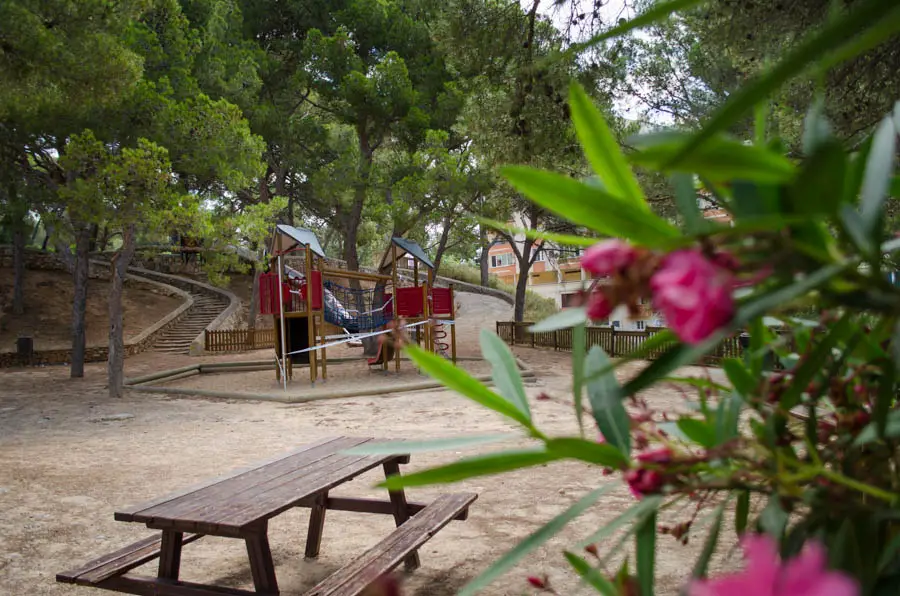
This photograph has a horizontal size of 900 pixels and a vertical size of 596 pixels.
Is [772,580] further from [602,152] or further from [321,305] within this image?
[321,305]

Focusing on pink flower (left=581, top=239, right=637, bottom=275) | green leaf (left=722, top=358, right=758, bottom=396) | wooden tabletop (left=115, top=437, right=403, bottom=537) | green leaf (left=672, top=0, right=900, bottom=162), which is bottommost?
wooden tabletop (left=115, top=437, right=403, bottom=537)

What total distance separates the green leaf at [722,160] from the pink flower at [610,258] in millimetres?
44

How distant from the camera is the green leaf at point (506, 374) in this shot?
581 millimetres

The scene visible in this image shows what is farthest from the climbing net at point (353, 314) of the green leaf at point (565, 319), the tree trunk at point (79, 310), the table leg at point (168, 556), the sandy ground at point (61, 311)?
the green leaf at point (565, 319)

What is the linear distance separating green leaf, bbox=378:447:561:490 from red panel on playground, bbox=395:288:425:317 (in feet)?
43.3

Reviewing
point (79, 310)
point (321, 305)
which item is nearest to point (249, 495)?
point (321, 305)

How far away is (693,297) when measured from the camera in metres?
0.30

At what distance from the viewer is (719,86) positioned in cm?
1616

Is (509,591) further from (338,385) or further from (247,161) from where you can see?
(247,161)

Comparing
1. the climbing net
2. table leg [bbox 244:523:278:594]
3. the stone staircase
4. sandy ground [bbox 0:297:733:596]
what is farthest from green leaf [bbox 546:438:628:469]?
the stone staircase

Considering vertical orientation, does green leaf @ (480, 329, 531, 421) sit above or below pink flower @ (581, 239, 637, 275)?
below

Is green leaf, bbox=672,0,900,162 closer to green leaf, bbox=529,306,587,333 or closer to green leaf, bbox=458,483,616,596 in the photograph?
green leaf, bbox=529,306,587,333

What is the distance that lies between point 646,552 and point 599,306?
0.28 meters

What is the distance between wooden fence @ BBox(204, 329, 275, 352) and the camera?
18.8m
